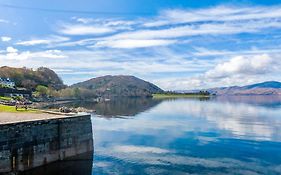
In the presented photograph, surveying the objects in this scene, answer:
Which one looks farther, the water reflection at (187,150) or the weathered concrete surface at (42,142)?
the water reflection at (187,150)

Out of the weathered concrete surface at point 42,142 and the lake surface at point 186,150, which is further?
the lake surface at point 186,150

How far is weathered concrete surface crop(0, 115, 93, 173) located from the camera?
2755cm

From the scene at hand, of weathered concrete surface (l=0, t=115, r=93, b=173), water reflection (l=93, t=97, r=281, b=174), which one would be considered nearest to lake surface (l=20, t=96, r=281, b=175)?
water reflection (l=93, t=97, r=281, b=174)

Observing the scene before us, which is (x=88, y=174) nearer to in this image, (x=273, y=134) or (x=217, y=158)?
(x=217, y=158)

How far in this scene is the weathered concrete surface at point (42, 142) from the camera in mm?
27547

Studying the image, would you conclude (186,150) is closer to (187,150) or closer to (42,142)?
(187,150)

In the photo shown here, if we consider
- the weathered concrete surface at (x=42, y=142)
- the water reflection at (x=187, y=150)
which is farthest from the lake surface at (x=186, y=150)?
the weathered concrete surface at (x=42, y=142)

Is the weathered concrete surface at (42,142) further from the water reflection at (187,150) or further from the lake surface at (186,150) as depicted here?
the water reflection at (187,150)

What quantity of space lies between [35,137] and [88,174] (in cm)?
622

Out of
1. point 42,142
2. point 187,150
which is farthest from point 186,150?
point 42,142

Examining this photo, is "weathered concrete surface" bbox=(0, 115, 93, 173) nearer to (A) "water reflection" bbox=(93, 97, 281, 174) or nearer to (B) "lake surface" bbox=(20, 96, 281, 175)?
(B) "lake surface" bbox=(20, 96, 281, 175)

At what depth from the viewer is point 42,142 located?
30.8 meters

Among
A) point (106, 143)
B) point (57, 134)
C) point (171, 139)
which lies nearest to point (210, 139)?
point (171, 139)

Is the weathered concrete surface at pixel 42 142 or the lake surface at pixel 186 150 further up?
the weathered concrete surface at pixel 42 142
